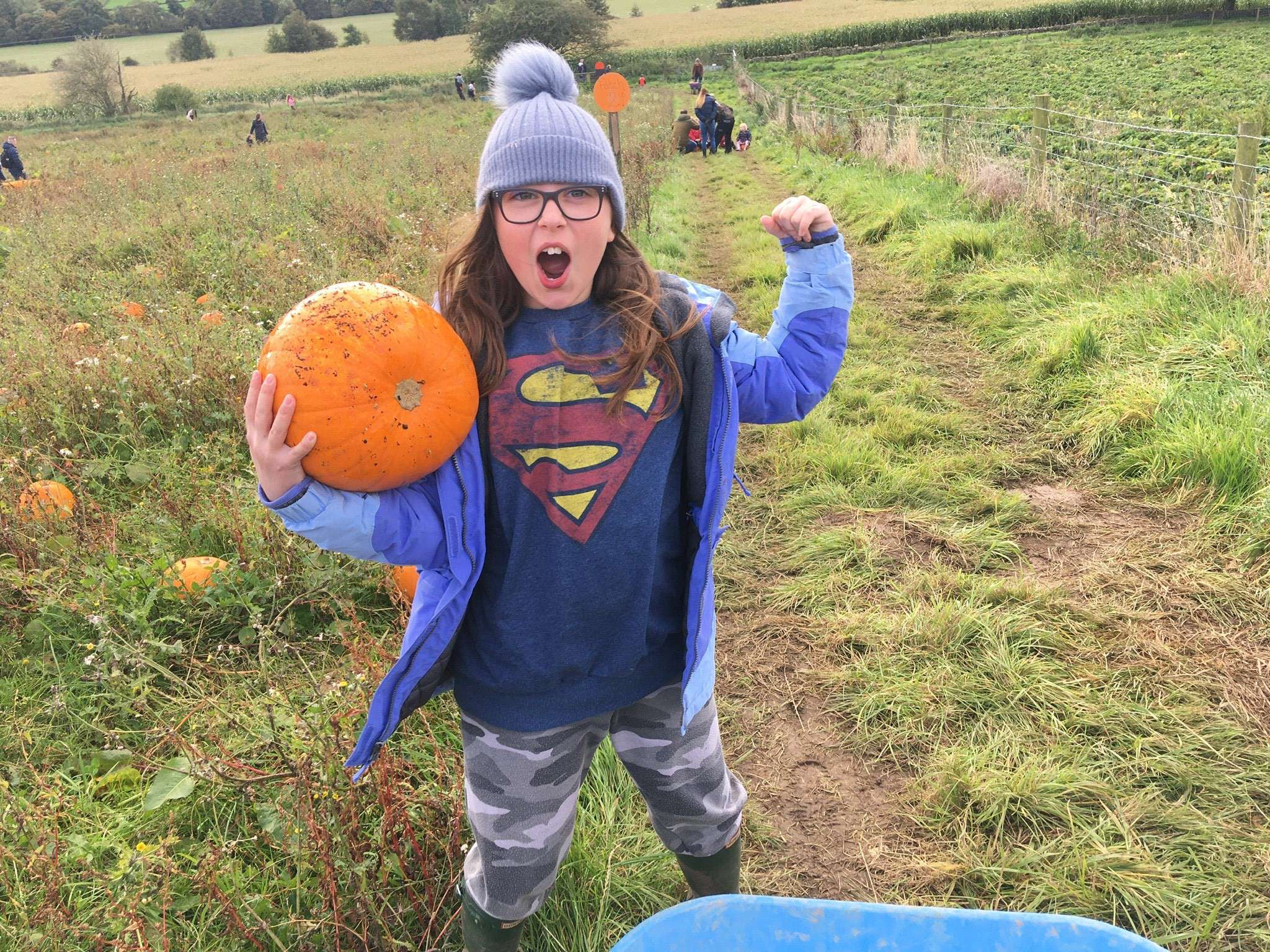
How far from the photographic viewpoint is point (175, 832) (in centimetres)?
220

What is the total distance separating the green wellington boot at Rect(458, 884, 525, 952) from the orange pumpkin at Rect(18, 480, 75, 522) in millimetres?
2837

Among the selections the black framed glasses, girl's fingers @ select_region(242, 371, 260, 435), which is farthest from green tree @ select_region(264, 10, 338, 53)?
girl's fingers @ select_region(242, 371, 260, 435)

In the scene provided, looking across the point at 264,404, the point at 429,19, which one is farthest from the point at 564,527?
the point at 429,19

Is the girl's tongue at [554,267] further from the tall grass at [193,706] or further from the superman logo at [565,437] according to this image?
the tall grass at [193,706]

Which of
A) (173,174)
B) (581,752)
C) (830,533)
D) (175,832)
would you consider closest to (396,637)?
(175,832)

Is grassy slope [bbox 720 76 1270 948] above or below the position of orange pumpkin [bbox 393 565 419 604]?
below

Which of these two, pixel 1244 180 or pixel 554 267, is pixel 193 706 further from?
pixel 1244 180

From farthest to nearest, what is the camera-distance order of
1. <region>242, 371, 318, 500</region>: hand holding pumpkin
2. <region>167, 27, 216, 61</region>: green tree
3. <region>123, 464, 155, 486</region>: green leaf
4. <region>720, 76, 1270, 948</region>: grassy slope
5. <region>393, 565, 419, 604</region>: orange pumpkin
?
<region>167, 27, 216, 61</region>: green tree → <region>123, 464, 155, 486</region>: green leaf → <region>393, 565, 419, 604</region>: orange pumpkin → <region>720, 76, 1270, 948</region>: grassy slope → <region>242, 371, 318, 500</region>: hand holding pumpkin

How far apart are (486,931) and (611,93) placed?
26.4ft

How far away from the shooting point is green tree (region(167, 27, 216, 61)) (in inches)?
2822

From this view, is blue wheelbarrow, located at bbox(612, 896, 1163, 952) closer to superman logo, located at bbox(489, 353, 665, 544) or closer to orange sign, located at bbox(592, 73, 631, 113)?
superman logo, located at bbox(489, 353, 665, 544)

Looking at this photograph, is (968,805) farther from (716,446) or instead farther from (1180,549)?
(1180,549)

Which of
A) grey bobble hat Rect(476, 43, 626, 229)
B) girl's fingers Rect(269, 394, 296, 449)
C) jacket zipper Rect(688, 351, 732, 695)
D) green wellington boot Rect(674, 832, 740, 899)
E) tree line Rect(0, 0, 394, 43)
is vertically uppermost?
tree line Rect(0, 0, 394, 43)

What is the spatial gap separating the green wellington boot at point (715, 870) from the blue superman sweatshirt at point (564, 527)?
490mm
